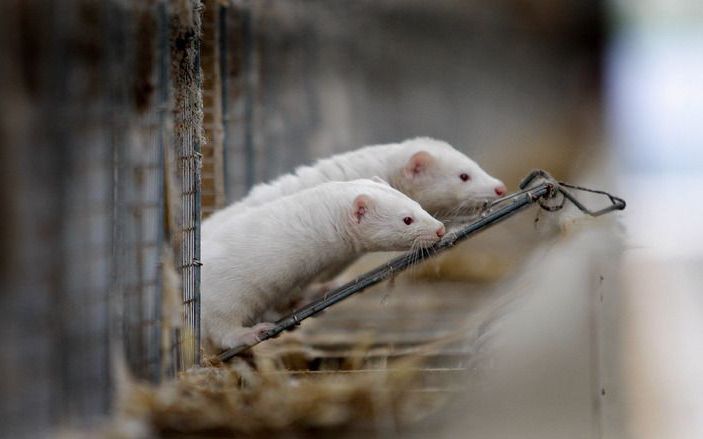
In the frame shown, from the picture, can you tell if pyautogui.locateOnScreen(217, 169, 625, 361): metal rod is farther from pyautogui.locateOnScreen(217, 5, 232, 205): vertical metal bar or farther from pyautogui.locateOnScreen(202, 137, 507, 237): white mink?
pyautogui.locateOnScreen(217, 5, 232, 205): vertical metal bar

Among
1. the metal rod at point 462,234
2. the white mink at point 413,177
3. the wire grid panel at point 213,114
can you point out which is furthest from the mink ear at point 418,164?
the wire grid panel at point 213,114

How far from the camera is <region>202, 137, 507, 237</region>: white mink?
2.05m

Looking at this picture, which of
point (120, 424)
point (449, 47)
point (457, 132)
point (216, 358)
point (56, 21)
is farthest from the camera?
point (449, 47)

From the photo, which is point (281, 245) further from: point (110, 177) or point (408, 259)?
point (110, 177)

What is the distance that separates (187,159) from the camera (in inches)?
66.6

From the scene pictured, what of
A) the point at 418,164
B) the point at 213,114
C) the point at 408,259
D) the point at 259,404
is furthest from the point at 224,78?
the point at 259,404

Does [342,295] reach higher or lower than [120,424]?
higher

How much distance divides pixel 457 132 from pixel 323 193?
5.40 feet

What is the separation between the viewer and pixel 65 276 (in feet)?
4.06

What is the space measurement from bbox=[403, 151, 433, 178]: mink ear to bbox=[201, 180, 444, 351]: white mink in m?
0.22

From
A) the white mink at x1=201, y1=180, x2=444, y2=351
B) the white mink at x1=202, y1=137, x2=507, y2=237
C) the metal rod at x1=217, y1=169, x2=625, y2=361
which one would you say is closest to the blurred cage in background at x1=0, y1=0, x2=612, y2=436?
the white mink at x1=201, y1=180, x2=444, y2=351

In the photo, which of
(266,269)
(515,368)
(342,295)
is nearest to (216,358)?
(266,269)

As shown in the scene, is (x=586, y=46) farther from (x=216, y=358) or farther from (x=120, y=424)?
(x=120, y=424)

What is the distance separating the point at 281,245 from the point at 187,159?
327 millimetres
